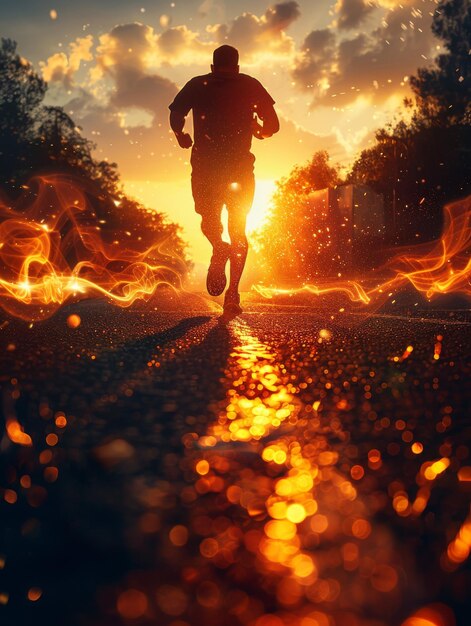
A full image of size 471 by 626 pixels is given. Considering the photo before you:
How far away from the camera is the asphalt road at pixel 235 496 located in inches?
58.4

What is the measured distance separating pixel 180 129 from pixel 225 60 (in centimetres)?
98

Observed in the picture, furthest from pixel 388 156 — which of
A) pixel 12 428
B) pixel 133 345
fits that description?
pixel 12 428

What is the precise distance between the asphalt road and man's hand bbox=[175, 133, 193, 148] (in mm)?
5383

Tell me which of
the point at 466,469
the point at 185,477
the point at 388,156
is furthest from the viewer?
the point at 388,156

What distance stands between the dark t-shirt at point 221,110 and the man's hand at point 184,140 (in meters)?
0.14

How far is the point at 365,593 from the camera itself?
1502 mm

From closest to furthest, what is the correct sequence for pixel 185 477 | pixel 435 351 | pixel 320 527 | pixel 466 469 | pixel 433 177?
1. pixel 320 527
2. pixel 185 477
3. pixel 466 469
4. pixel 435 351
5. pixel 433 177

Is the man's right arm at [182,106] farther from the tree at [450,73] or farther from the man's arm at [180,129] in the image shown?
the tree at [450,73]

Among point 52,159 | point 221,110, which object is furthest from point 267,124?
point 52,159

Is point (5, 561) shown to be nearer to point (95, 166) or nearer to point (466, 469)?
point (466, 469)

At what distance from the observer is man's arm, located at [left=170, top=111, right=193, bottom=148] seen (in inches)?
373

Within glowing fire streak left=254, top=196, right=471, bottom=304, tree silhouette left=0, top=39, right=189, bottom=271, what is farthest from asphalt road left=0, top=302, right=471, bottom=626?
tree silhouette left=0, top=39, right=189, bottom=271

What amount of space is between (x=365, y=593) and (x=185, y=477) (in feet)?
2.79

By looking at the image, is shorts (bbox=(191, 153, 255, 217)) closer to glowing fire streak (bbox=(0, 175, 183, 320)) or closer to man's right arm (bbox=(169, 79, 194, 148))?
man's right arm (bbox=(169, 79, 194, 148))
